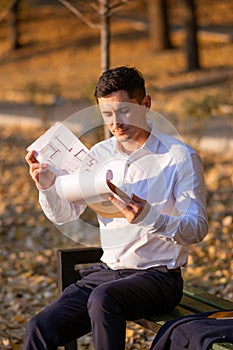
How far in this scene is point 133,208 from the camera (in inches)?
154

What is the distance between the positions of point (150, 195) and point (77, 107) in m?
13.7

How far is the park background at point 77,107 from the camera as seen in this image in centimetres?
712

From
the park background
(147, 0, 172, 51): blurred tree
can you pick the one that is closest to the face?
the park background

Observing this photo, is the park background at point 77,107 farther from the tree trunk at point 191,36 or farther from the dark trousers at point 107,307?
the dark trousers at point 107,307

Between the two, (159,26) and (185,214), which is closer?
(185,214)

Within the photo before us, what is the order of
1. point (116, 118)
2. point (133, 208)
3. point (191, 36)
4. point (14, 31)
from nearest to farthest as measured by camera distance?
point (133, 208) < point (116, 118) < point (191, 36) < point (14, 31)

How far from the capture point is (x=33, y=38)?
29906 mm

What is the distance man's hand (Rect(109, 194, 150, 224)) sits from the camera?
390 cm

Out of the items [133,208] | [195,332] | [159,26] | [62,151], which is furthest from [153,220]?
[159,26]

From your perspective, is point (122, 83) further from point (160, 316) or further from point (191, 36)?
point (191, 36)

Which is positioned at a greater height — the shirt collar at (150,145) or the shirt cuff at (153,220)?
→ the shirt collar at (150,145)

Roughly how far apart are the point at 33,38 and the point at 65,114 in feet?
44.2

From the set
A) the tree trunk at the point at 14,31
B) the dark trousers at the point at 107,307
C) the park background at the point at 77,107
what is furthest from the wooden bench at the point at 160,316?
the tree trunk at the point at 14,31

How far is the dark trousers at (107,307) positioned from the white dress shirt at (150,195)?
0.24 ft
